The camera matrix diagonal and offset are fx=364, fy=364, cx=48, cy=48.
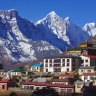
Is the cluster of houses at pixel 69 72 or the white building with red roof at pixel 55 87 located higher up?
the cluster of houses at pixel 69 72

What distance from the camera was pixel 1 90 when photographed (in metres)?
96.3

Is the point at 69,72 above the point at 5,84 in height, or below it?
above

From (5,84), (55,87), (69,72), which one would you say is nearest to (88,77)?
(55,87)

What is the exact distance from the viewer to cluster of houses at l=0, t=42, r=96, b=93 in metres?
94.8

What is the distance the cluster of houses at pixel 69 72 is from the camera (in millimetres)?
94812

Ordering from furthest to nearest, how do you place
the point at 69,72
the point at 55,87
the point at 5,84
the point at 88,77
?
the point at 69,72
the point at 88,77
the point at 5,84
the point at 55,87

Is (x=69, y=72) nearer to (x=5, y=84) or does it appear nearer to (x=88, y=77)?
(x=88, y=77)

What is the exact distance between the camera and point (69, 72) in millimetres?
116500

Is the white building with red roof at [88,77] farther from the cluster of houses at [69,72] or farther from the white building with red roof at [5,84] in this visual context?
the white building with red roof at [5,84]

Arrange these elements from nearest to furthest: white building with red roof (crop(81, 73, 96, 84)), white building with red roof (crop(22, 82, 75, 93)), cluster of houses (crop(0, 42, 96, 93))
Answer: white building with red roof (crop(22, 82, 75, 93)) < cluster of houses (crop(0, 42, 96, 93)) < white building with red roof (crop(81, 73, 96, 84))

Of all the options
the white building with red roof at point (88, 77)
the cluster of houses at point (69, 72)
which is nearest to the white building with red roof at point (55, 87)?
the cluster of houses at point (69, 72)

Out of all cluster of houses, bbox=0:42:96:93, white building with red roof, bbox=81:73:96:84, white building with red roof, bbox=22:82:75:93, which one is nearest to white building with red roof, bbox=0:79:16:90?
cluster of houses, bbox=0:42:96:93

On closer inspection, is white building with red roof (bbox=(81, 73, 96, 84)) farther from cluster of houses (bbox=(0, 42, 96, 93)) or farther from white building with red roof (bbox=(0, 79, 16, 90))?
white building with red roof (bbox=(0, 79, 16, 90))

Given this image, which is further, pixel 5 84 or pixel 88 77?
pixel 88 77
